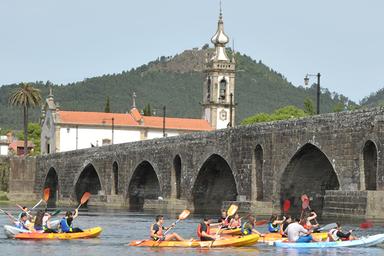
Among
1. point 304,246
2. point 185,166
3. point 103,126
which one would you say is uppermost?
point 103,126

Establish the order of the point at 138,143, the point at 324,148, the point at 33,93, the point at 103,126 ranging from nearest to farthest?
the point at 324,148 < the point at 138,143 < the point at 33,93 < the point at 103,126

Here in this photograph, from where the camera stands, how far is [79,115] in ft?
469

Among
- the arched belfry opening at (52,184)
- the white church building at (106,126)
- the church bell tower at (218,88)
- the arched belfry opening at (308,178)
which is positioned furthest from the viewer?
the church bell tower at (218,88)

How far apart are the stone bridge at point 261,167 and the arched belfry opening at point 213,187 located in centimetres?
7

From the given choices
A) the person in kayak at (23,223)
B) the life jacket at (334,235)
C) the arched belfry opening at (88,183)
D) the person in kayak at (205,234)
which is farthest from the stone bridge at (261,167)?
the person in kayak at (23,223)

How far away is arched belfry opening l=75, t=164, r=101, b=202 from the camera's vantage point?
103 metres

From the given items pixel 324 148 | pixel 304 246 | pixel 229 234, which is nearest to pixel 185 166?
pixel 324 148

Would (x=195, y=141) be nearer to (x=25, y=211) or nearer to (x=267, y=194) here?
(x=267, y=194)

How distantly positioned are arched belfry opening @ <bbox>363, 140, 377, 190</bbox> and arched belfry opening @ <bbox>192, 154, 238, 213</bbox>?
71.5 ft

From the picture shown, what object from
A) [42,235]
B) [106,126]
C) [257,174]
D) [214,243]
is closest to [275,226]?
[214,243]

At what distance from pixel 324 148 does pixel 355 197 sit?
7138 mm

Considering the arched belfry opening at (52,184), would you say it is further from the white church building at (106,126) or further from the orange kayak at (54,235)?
the orange kayak at (54,235)

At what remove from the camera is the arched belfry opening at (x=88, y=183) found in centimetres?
10276

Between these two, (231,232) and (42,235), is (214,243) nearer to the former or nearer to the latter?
(231,232)
